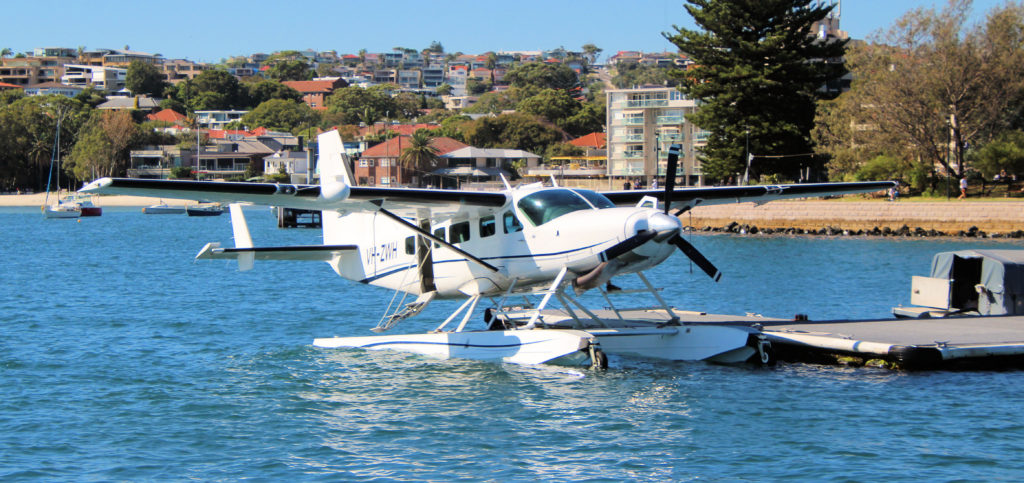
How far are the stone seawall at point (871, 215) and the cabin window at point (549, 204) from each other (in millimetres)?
26324

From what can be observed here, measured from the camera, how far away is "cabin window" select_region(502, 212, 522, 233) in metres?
15.3

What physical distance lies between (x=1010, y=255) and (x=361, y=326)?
13273 mm

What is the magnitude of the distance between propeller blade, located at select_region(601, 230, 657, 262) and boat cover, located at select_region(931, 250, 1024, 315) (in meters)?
Answer: 8.63

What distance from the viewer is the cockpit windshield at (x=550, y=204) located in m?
14.7

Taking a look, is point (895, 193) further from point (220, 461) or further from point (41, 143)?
point (41, 143)

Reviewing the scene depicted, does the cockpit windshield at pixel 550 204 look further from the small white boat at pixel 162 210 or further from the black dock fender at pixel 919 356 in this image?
the small white boat at pixel 162 210

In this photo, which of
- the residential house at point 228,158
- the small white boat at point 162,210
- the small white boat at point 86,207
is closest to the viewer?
the small white boat at point 86,207

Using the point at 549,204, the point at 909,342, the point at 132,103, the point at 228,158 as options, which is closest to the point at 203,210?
the point at 228,158

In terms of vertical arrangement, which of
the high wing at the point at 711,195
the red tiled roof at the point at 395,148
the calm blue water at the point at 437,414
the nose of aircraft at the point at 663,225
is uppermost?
the red tiled roof at the point at 395,148

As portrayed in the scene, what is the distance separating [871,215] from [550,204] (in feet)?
129

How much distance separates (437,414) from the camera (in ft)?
43.7

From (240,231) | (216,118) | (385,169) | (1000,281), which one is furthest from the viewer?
(216,118)

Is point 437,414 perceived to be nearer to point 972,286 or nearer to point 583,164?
point 972,286

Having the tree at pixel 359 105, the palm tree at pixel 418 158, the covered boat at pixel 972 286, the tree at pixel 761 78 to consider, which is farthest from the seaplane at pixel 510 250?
the tree at pixel 359 105
